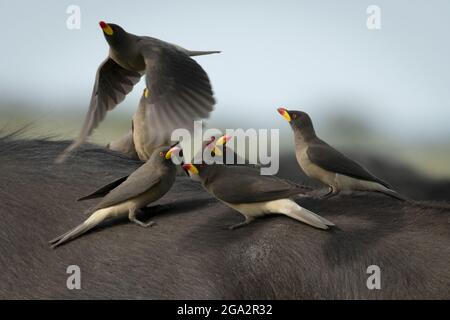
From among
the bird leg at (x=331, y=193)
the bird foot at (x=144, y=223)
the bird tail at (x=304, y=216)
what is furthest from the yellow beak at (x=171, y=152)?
the bird leg at (x=331, y=193)

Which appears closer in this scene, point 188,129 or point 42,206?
point 188,129

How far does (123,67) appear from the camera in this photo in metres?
3.82

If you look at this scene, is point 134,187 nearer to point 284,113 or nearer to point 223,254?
point 223,254

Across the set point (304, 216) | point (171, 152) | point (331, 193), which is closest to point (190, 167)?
point (171, 152)

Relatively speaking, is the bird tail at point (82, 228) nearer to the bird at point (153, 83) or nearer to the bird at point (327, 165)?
the bird at point (153, 83)

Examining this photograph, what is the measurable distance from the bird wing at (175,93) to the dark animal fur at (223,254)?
419 millimetres

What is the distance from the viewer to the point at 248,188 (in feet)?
10.5

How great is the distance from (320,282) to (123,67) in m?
1.30

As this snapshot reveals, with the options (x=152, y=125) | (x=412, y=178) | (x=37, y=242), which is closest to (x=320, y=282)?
(x=152, y=125)

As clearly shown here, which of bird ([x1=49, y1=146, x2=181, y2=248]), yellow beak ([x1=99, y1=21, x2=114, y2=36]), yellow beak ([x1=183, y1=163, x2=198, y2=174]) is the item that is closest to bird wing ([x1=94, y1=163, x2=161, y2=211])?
bird ([x1=49, y1=146, x2=181, y2=248])

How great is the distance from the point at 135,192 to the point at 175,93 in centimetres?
41

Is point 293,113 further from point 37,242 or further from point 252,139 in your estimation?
point 37,242

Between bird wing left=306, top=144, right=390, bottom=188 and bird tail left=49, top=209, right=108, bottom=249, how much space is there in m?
Answer: 0.86

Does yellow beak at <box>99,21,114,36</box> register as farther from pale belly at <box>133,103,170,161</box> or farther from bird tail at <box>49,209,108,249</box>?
bird tail at <box>49,209,108,249</box>
